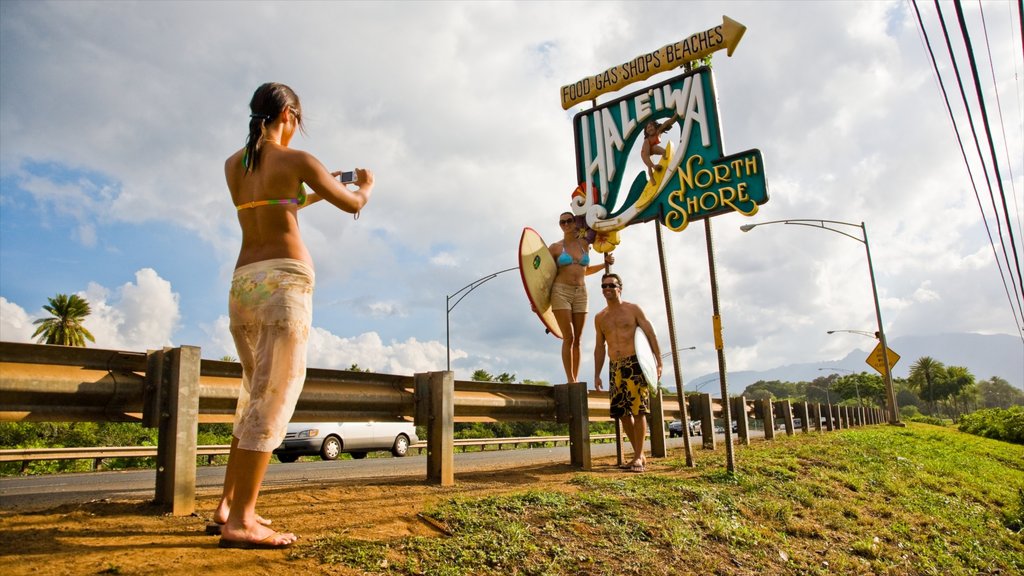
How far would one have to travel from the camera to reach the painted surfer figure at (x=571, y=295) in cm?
843

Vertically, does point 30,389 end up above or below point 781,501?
above

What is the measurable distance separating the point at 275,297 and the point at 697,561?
298 cm

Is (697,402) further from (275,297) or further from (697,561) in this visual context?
(275,297)

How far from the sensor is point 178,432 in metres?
3.66

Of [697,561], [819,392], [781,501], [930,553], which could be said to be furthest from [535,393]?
[819,392]

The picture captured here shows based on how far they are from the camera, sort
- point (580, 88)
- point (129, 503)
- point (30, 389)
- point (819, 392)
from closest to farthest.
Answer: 1. point (30, 389)
2. point (129, 503)
3. point (580, 88)
4. point (819, 392)

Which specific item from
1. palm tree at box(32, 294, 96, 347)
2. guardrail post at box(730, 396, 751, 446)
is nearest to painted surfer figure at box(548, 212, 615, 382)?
guardrail post at box(730, 396, 751, 446)

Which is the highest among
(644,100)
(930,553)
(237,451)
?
(644,100)

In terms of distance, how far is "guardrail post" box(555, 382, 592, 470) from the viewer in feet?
22.5

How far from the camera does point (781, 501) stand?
593 cm

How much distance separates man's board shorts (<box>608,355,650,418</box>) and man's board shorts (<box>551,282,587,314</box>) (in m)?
1.23

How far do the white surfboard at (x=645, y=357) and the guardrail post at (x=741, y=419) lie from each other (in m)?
4.78

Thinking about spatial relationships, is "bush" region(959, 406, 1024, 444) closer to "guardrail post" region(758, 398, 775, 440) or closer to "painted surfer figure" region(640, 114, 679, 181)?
"guardrail post" region(758, 398, 775, 440)

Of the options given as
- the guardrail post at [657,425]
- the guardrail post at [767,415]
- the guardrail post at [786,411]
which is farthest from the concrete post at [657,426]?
the guardrail post at [786,411]
